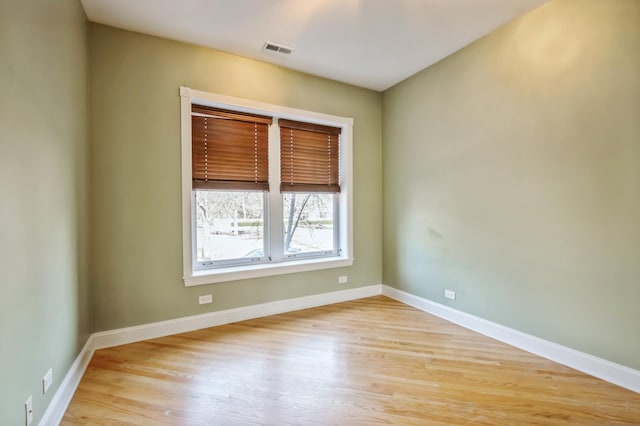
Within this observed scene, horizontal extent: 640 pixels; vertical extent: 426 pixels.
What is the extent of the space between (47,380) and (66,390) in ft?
1.18

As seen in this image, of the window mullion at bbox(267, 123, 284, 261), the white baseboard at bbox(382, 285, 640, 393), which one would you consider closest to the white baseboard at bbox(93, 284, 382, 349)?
the window mullion at bbox(267, 123, 284, 261)

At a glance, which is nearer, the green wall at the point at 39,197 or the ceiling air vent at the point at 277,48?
the green wall at the point at 39,197

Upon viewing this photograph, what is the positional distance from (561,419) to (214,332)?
2.85m

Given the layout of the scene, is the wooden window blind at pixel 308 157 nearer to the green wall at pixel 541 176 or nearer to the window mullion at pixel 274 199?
the window mullion at pixel 274 199

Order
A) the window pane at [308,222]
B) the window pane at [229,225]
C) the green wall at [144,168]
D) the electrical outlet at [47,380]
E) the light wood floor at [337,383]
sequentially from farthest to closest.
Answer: the window pane at [308,222], the window pane at [229,225], the green wall at [144,168], the light wood floor at [337,383], the electrical outlet at [47,380]

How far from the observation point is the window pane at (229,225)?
322cm

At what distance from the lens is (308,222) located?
3.90m

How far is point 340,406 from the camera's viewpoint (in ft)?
6.15

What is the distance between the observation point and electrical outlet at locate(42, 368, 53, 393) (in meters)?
1.62

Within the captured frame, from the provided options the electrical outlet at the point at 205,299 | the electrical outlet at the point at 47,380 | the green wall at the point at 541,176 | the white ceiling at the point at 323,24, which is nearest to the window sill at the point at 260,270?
the electrical outlet at the point at 205,299

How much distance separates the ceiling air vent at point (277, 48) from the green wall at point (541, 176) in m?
1.67

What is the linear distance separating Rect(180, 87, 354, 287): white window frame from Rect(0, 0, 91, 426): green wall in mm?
849

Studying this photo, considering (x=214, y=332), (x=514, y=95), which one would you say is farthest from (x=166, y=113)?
(x=514, y=95)

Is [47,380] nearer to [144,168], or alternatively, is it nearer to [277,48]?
[144,168]
